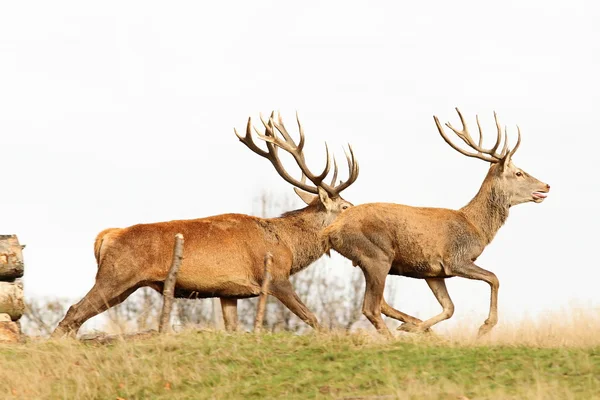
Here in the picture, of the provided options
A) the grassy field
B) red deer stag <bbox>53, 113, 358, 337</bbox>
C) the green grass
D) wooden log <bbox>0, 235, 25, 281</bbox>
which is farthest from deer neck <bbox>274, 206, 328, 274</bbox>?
wooden log <bbox>0, 235, 25, 281</bbox>

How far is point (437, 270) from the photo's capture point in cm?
1529

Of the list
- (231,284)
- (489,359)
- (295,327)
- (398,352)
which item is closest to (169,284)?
(231,284)

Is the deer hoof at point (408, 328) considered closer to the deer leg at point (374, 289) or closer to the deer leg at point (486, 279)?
the deer leg at point (374, 289)

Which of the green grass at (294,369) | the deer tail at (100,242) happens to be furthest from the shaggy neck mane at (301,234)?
the green grass at (294,369)

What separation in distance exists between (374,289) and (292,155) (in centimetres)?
358

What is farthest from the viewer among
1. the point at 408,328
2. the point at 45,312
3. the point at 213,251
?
the point at 45,312

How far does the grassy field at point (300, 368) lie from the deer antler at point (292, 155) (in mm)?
4568

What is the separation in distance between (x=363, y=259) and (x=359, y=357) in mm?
3099

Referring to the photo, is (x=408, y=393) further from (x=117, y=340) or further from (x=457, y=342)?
(x=117, y=340)

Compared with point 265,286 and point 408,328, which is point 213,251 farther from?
point 408,328

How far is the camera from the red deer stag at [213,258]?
14.9 meters

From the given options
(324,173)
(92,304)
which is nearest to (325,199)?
(324,173)

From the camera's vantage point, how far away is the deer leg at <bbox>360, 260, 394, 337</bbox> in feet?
48.5

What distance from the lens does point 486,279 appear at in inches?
599
